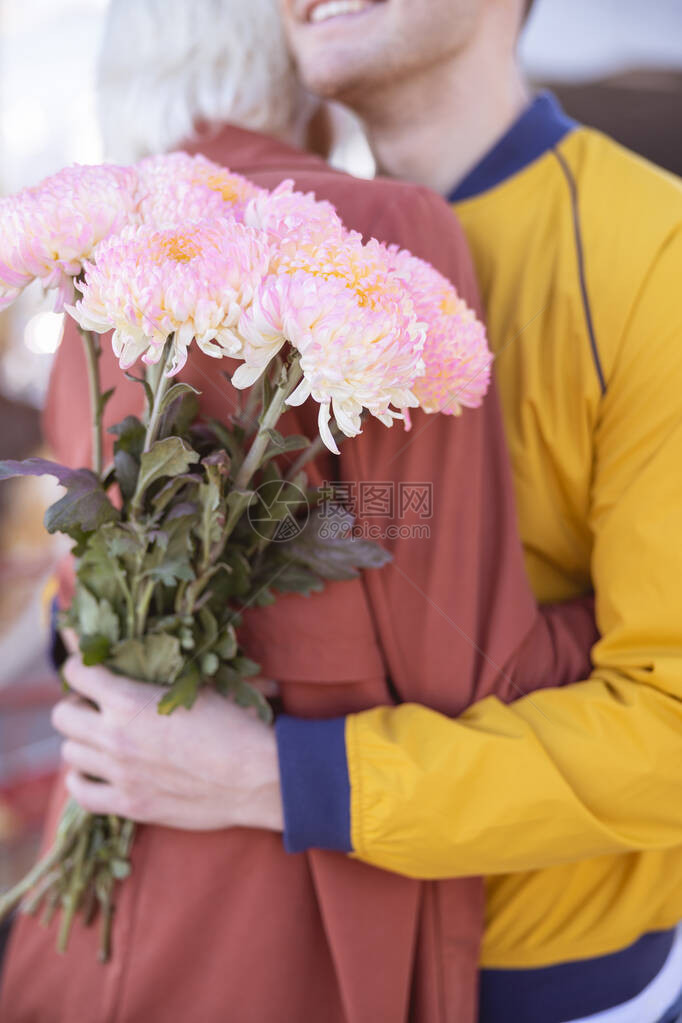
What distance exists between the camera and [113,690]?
76 cm

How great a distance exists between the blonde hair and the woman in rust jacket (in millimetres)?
236

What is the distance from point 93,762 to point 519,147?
0.89 metres

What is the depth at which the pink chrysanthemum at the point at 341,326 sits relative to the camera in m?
0.46

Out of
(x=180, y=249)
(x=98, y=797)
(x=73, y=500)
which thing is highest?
(x=180, y=249)

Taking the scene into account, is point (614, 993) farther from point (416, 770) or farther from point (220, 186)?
point (220, 186)

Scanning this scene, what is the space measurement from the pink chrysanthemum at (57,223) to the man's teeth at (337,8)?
23.1 inches

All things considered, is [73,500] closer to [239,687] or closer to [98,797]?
[239,687]

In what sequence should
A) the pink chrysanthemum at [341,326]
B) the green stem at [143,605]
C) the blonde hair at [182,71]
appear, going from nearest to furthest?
the pink chrysanthemum at [341,326], the green stem at [143,605], the blonde hair at [182,71]

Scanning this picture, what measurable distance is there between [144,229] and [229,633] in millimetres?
358

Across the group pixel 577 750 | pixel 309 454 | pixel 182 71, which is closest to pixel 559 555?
pixel 577 750

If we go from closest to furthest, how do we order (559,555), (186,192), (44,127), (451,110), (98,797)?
(186,192)
(98,797)
(559,555)
(451,110)
(44,127)

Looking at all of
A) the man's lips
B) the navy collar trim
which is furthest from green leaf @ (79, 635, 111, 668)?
the man's lips

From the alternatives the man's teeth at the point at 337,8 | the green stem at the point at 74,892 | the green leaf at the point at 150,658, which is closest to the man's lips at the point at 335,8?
the man's teeth at the point at 337,8

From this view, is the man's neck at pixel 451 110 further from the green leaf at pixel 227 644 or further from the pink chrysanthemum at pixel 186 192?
the green leaf at pixel 227 644
